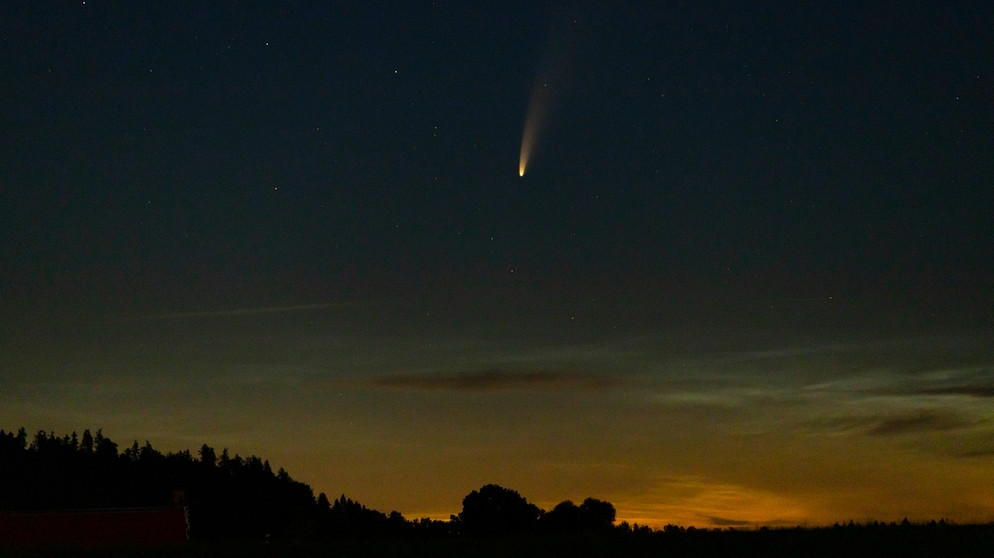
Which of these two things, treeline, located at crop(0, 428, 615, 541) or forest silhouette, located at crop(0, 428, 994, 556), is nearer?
forest silhouette, located at crop(0, 428, 994, 556)

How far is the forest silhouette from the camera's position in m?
33.2

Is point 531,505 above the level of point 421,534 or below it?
above

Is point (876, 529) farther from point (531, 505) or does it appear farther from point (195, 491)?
point (195, 491)

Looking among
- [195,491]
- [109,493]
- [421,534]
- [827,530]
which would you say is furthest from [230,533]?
[827,530]

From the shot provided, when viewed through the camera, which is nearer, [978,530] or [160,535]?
[978,530]

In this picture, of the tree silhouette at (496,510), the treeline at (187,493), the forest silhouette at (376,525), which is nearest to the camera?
the forest silhouette at (376,525)

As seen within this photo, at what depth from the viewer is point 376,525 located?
457 ft

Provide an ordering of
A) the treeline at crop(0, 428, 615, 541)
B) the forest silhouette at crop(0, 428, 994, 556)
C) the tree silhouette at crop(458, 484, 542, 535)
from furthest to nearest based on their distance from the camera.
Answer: the treeline at crop(0, 428, 615, 541)
the tree silhouette at crop(458, 484, 542, 535)
the forest silhouette at crop(0, 428, 994, 556)

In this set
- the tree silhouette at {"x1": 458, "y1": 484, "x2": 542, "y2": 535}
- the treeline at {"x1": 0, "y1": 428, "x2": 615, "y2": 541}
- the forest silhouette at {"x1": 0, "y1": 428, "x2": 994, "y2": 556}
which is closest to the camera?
the forest silhouette at {"x1": 0, "y1": 428, "x2": 994, "y2": 556}

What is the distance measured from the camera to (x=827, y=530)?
114ft

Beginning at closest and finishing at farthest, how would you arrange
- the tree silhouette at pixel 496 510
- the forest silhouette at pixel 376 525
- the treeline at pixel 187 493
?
the forest silhouette at pixel 376 525 → the tree silhouette at pixel 496 510 → the treeline at pixel 187 493

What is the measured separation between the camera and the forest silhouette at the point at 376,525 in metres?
33.2

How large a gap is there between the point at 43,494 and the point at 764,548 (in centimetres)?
17123

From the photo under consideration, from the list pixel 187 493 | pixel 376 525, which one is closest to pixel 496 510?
pixel 376 525
